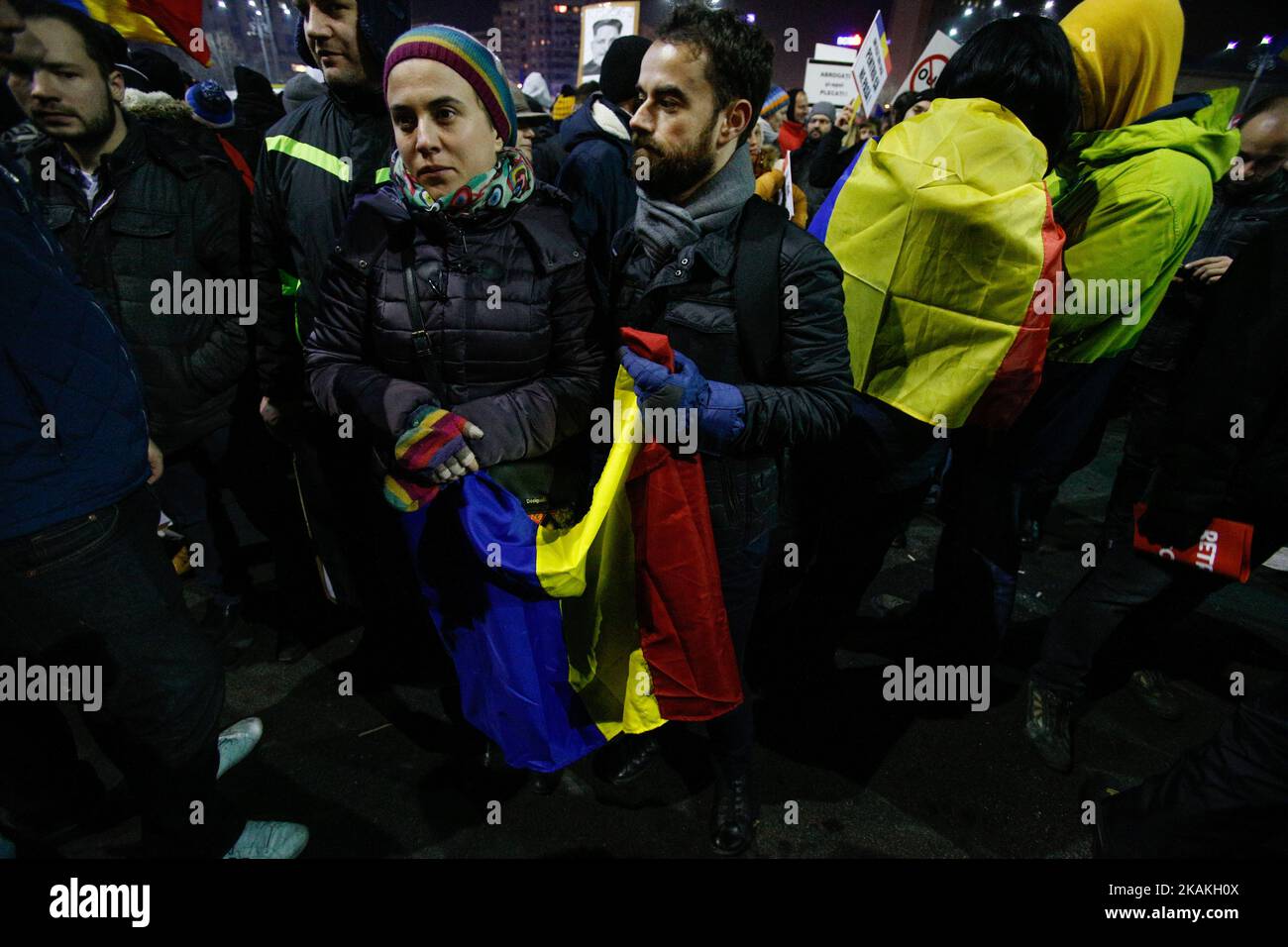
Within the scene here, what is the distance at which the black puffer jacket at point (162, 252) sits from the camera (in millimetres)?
2381

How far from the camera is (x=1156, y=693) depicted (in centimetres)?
300

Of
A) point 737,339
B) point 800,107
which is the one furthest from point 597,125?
point 800,107

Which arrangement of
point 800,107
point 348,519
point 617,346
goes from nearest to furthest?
point 617,346 → point 348,519 → point 800,107

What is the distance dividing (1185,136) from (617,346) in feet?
7.22

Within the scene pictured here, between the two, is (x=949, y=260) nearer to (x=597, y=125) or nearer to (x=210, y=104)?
(x=597, y=125)

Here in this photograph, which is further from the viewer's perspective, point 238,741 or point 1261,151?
point 1261,151

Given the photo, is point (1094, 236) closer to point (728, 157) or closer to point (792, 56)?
point (728, 157)

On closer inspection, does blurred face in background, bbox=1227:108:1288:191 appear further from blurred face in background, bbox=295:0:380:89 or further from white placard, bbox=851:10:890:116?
blurred face in background, bbox=295:0:380:89

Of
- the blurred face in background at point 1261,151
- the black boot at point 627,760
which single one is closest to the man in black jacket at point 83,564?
the black boot at point 627,760

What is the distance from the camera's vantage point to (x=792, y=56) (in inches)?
1318

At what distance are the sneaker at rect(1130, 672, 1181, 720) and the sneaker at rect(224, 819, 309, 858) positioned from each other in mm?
3796

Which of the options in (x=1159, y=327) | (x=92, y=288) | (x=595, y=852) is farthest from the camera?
(x=1159, y=327)
